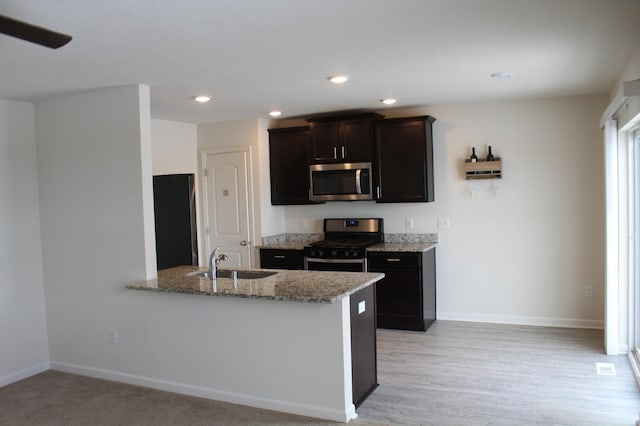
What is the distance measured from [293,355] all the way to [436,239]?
2861mm

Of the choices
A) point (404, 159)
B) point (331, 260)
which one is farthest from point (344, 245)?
point (404, 159)

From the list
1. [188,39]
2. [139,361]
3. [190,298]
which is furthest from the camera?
[139,361]

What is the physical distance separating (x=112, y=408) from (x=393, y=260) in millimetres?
2899

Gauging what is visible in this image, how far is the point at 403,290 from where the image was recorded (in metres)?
5.36

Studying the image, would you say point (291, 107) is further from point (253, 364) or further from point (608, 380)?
point (608, 380)

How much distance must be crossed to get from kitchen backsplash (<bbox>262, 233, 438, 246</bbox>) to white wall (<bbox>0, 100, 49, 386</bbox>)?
2.44 meters

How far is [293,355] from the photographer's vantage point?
347cm

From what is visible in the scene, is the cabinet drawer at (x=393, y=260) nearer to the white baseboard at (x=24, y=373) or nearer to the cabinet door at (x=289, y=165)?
the cabinet door at (x=289, y=165)

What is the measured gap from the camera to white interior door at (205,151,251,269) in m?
6.25

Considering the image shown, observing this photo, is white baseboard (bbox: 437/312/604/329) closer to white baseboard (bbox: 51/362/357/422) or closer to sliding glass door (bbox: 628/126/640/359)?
sliding glass door (bbox: 628/126/640/359)

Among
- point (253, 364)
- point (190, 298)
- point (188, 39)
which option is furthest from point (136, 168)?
point (253, 364)

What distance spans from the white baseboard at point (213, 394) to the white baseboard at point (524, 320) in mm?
2682

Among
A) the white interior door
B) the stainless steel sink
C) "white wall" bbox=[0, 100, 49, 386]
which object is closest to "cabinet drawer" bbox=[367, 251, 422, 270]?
the stainless steel sink

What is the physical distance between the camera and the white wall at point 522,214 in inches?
208
